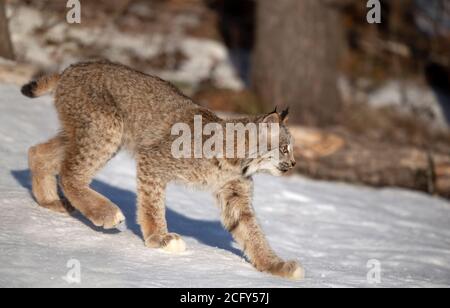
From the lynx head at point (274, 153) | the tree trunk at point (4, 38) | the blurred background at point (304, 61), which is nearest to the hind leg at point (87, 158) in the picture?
the lynx head at point (274, 153)

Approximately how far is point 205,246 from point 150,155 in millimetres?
685

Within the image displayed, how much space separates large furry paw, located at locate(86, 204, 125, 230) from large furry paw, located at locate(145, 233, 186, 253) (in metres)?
0.23

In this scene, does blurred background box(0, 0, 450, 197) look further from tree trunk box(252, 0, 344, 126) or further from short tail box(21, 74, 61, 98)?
short tail box(21, 74, 61, 98)

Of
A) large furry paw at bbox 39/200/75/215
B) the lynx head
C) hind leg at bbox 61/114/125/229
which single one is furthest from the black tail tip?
the lynx head

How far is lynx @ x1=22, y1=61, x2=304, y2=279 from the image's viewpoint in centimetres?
441

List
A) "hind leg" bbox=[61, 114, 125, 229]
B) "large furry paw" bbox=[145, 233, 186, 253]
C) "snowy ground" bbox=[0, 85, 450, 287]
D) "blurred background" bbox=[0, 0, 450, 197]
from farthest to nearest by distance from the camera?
"blurred background" bbox=[0, 0, 450, 197], "hind leg" bbox=[61, 114, 125, 229], "large furry paw" bbox=[145, 233, 186, 253], "snowy ground" bbox=[0, 85, 450, 287]

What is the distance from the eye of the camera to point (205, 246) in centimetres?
470

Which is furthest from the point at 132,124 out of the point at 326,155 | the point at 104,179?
the point at 326,155

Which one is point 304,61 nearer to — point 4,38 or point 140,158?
point 4,38

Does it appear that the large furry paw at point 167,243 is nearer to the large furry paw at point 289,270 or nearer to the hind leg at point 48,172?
the large furry paw at point 289,270

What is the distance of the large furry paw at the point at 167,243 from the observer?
429cm

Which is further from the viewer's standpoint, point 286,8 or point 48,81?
point 286,8
